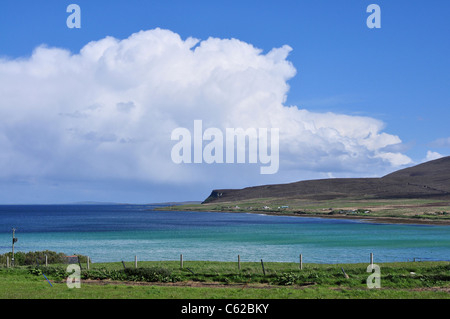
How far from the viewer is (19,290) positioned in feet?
93.4

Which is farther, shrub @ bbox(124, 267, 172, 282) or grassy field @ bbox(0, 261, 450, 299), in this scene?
shrub @ bbox(124, 267, 172, 282)

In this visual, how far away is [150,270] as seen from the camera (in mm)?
36562

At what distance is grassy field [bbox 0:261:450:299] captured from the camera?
26688 millimetres

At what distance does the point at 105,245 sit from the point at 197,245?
1795 centimetres

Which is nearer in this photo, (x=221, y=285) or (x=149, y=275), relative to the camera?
(x=221, y=285)

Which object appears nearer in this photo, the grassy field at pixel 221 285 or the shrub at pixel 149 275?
the grassy field at pixel 221 285

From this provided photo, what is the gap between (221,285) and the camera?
33500 mm

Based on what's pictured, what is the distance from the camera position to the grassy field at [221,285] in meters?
26.7

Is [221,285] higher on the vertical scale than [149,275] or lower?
lower
